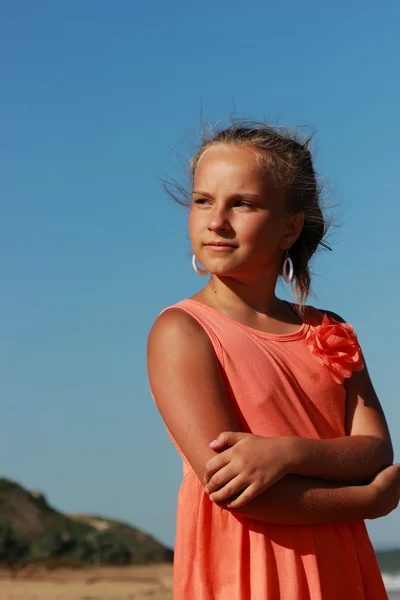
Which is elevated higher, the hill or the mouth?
the hill

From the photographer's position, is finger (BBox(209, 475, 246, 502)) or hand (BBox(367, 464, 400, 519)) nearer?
finger (BBox(209, 475, 246, 502))

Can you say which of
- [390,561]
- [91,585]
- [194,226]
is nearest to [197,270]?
[194,226]

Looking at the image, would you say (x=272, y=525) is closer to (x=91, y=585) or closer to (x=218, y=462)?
(x=218, y=462)

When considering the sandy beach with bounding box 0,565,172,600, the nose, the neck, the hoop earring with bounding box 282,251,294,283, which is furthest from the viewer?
the sandy beach with bounding box 0,565,172,600

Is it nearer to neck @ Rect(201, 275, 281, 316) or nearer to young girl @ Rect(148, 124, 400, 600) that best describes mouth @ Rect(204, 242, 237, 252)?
young girl @ Rect(148, 124, 400, 600)

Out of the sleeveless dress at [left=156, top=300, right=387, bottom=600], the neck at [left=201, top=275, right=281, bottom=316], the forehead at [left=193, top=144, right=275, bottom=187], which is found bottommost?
the sleeveless dress at [left=156, top=300, right=387, bottom=600]

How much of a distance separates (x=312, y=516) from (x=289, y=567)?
148mm

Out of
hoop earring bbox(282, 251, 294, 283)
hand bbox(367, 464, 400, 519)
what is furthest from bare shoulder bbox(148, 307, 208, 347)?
hand bbox(367, 464, 400, 519)

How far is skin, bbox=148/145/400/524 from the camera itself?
8.03 ft

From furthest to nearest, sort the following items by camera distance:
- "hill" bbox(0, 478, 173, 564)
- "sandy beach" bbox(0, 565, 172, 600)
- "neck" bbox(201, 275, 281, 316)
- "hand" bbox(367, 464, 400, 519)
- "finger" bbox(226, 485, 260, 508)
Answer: "hill" bbox(0, 478, 173, 564) → "sandy beach" bbox(0, 565, 172, 600) → "neck" bbox(201, 275, 281, 316) → "hand" bbox(367, 464, 400, 519) → "finger" bbox(226, 485, 260, 508)

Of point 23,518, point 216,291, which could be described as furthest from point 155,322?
point 23,518

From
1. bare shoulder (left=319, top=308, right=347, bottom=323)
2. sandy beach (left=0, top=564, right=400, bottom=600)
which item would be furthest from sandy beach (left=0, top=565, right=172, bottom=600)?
bare shoulder (left=319, top=308, right=347, bottom=323)

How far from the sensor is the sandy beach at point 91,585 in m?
27.8

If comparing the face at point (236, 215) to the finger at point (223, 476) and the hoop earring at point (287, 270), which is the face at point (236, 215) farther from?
the finger at point (223, 476)
